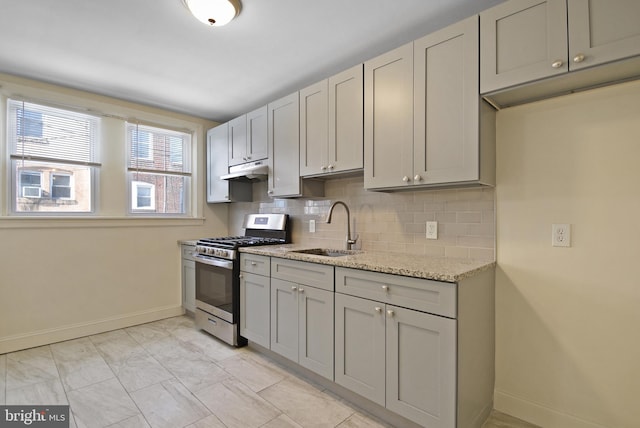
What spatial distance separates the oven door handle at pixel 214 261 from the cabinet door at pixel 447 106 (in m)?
1.78

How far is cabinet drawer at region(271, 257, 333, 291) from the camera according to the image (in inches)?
82.4

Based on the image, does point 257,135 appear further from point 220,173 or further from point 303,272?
point 303,272

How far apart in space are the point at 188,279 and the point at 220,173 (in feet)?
4.21

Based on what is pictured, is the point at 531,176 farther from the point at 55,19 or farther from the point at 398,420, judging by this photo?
the point at 55,19

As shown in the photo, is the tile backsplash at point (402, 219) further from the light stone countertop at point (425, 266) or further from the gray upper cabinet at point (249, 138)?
the gray upper cabinet at point (249, 138)

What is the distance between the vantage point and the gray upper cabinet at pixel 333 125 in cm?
234

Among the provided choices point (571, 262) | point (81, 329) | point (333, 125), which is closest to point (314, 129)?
point (333, 125)

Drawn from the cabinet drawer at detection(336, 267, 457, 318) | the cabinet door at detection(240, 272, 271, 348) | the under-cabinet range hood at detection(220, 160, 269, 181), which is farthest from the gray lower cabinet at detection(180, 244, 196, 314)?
the cabinet drawer at detection(336, 267, 457, 318)

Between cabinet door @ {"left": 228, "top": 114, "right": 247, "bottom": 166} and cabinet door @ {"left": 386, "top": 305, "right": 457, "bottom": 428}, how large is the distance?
2384 mm

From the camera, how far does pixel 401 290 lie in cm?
170

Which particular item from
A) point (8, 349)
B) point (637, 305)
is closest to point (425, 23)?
point (637, 305)

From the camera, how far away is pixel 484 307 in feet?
6.02

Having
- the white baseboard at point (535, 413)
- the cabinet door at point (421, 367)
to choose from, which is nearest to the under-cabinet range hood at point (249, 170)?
the cabinet door at point (421, 367)

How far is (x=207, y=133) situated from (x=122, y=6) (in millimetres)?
2151
